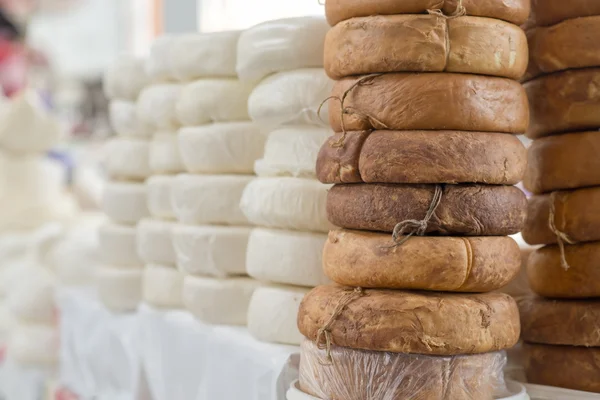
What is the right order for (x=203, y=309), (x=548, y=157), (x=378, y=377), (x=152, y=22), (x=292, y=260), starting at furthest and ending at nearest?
1. (x=152, y=22)
2. (x=203, y=309)
3. (x=292, y=260)
4. (x=548, y=157)
5. (x=378, y=377)

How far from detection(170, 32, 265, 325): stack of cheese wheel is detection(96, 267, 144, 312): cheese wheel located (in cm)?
53

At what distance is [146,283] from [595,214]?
4.57 ft

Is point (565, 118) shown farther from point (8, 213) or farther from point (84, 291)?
point (8, 213)

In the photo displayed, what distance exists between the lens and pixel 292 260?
1728mm

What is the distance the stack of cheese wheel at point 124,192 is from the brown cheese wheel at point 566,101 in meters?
1.33

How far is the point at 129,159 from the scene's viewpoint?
2605mm

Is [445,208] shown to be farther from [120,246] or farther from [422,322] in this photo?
[120,246]

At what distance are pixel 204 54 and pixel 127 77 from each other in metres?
0.59

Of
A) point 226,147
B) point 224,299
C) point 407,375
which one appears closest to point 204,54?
point 226,147

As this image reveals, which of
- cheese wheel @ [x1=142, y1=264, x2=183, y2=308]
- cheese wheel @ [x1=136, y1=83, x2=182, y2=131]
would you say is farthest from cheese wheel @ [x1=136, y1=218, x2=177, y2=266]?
cheese wheel @ [x1=136, y1=83, x2=182, y2=131]

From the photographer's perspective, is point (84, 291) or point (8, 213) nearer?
point (84, 291)

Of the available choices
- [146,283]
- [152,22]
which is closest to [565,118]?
[146,283]

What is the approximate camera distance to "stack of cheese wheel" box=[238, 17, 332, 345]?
1.72 m

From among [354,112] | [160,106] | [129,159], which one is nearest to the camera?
→ [354,112]
